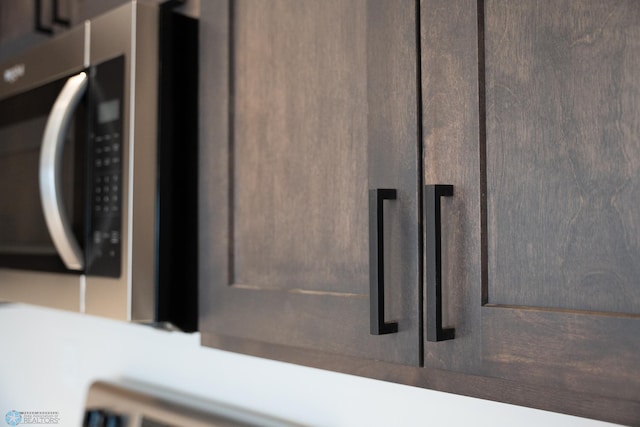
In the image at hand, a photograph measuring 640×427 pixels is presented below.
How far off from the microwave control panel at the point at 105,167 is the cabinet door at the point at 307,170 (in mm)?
127

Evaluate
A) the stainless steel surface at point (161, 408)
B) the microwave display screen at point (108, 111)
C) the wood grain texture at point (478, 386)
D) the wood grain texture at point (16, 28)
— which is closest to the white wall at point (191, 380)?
the stainless steel surface at point (161, 408)

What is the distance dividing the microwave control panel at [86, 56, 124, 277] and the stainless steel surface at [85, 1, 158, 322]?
0.02 m

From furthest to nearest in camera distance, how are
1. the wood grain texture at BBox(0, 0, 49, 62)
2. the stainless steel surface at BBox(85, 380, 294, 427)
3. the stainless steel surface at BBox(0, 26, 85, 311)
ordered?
the wood grain texture at BBox(0, 0, 49, 62), the stainless steel surface at BBox(85, 380, 294, 427), the stainless steel surface at BBox(0, 26, 85, 311)

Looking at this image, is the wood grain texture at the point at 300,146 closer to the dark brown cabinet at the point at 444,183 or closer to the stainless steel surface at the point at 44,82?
the dark brown cabinet at the point at 444,183

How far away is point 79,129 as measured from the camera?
1071mm

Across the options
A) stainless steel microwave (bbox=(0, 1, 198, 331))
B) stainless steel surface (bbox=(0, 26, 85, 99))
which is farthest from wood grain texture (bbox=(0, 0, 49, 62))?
stainless steel microwave (bbox=(0, 1, 198, 331))

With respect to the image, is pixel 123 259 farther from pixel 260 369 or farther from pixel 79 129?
pixel 260 369

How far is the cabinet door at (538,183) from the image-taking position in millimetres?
539

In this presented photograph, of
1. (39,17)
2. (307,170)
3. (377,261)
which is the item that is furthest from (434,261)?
(39,17)

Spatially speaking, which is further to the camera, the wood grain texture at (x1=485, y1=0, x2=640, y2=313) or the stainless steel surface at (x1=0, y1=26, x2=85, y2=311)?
the stainless steel surface at (x1=0, y1=26, x2=85, y2=311)

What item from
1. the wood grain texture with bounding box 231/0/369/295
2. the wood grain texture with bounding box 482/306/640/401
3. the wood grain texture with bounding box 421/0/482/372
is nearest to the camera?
the wood grain texture with bounding box 482/306/640/401

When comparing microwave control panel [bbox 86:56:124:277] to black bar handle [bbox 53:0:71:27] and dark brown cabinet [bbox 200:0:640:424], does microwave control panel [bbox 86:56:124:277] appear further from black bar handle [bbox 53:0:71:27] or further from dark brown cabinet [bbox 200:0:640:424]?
black bar handle [bbox 53:0:71:27]

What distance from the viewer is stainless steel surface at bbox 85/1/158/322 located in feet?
3.15

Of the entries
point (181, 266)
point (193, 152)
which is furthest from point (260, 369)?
point (193, 152)
